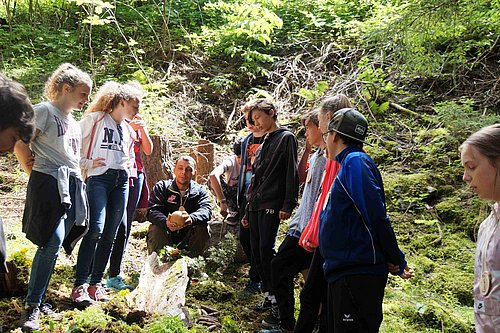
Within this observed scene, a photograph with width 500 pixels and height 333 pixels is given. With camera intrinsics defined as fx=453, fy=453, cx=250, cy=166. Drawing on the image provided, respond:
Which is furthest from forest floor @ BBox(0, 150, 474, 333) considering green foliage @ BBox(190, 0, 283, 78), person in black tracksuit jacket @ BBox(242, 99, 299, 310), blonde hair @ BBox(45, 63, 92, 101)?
green foliage @ BBox(190, 0, 283, 78)

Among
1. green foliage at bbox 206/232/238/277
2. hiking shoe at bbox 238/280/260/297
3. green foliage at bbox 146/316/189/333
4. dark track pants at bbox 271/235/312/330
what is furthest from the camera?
green foliage at bbox 206/232/238/277

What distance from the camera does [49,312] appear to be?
12.9ft

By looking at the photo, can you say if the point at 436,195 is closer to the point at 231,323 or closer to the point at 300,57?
the point at 231,323

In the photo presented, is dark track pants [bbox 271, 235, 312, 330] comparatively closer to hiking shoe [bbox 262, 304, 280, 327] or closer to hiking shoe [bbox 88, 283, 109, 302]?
hiking shoe [bbox 262, 304, 280, 327]

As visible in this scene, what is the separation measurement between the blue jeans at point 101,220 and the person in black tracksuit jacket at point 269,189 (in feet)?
4.30

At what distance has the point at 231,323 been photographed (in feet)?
13.3

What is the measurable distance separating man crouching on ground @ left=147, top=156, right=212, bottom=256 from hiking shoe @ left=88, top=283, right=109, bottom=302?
1.16m

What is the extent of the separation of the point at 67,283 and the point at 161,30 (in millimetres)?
8605

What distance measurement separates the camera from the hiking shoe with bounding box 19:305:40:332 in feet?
11.8

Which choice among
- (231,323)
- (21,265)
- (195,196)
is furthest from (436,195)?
(21,265)

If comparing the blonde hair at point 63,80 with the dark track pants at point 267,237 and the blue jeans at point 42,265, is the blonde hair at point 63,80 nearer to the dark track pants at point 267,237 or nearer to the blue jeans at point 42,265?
the blue jeans at point 42,265

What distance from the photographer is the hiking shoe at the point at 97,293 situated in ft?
14.3

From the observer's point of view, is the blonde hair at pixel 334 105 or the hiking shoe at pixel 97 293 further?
the hiking shoe at pixel 97 293

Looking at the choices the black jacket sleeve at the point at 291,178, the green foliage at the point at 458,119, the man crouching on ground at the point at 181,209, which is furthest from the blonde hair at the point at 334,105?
the green foliage at the point at 458,119
